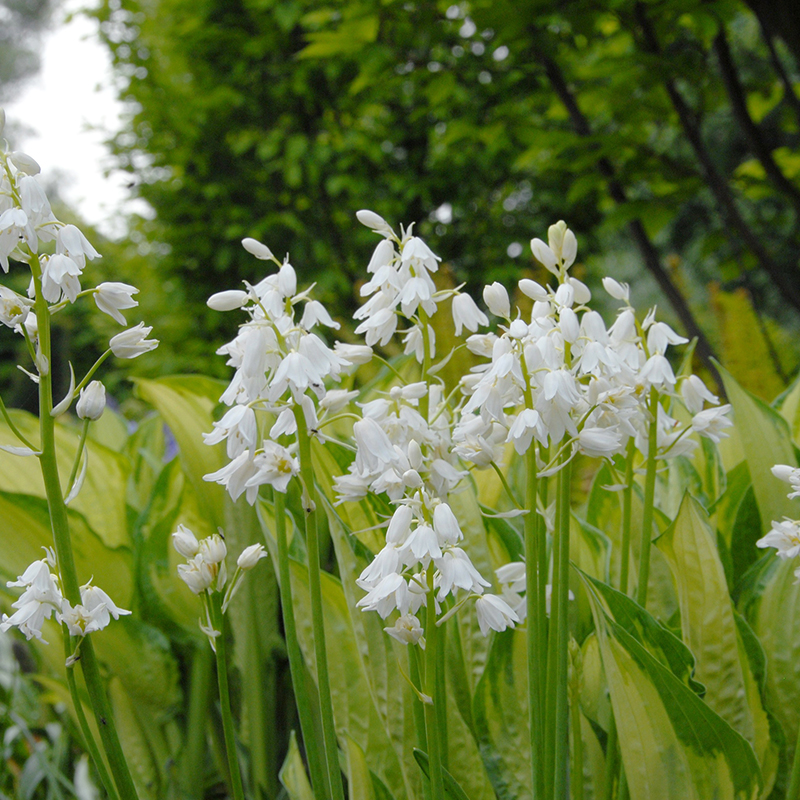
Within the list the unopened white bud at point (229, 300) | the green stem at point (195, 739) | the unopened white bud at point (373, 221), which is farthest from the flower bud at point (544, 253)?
the green stem at point (195, 739)

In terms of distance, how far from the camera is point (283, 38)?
368 centimetres

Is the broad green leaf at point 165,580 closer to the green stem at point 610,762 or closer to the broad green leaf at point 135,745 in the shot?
the broad green leaf at point 135,745

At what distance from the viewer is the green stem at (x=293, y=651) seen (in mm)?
650

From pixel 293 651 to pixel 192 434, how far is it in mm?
564

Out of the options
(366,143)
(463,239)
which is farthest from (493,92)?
(463,239)

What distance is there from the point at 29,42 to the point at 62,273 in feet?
76.7

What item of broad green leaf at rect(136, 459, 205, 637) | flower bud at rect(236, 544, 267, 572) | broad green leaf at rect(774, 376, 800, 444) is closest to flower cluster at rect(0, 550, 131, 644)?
flower bud at rect(236, 544, 267, 572)

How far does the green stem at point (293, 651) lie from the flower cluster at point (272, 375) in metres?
0.04

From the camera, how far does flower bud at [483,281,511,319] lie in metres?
0.63

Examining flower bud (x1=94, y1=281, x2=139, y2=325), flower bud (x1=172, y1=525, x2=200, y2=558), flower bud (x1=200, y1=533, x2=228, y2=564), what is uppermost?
flower bud (x1=94, y1=281, x2=139, y2=325)

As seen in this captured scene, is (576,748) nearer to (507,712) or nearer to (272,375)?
(507,712)

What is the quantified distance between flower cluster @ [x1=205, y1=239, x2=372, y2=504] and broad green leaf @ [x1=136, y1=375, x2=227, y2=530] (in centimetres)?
53

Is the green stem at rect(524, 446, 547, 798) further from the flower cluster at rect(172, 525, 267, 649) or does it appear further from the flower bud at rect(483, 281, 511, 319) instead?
the flower cluster at rect(172, 525, 267, 649)

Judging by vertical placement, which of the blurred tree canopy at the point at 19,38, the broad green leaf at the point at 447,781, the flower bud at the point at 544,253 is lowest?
the broad green leaf at the point at 447,781
